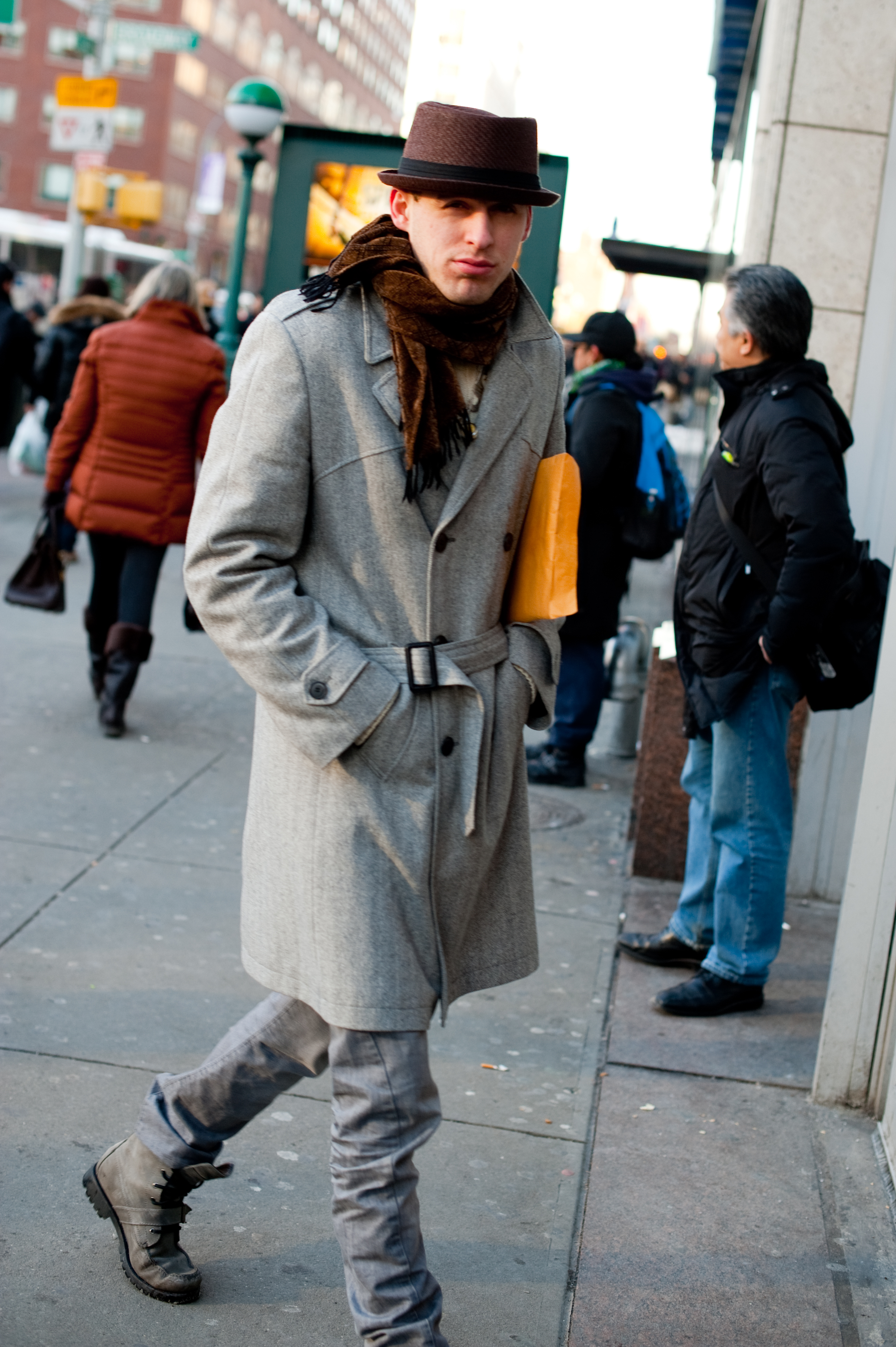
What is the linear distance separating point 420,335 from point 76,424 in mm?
4647

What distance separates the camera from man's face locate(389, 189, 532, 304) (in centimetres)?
238

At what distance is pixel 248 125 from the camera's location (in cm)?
1312

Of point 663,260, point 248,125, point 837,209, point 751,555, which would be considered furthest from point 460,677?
point 248,125

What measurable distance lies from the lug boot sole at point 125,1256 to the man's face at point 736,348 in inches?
106

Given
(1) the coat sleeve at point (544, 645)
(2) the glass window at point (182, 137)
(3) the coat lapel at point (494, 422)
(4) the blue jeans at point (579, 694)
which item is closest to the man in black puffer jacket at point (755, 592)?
(1) the coat sleeve at point (544, 645)

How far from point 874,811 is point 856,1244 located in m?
1.01

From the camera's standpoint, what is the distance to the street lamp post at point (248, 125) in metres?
13.1

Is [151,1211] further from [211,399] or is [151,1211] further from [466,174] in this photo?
[211,399]

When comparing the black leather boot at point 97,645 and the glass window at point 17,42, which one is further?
the glass window at point 17,42

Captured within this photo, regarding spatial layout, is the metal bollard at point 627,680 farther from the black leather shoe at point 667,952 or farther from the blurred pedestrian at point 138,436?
the black leather shoe at point 667,952

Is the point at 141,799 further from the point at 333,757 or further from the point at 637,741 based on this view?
the point at 333,757

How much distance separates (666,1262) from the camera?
9.89 ft

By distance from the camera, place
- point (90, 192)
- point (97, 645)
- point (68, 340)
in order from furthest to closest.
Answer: point (90, 192) → point (68, 340) → point (97, 645)

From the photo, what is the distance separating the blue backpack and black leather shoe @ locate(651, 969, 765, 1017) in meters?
2.64
